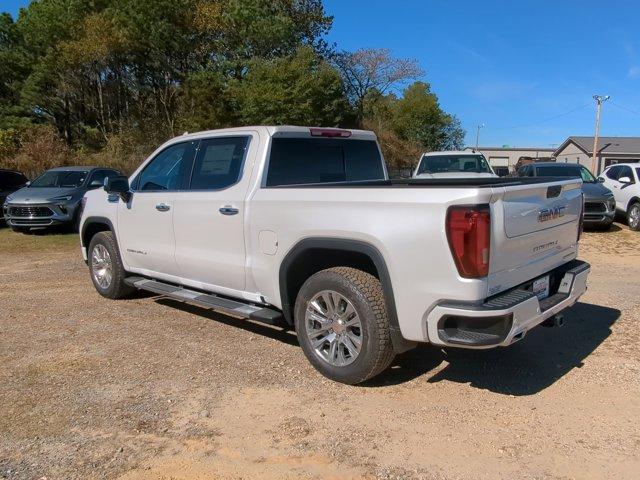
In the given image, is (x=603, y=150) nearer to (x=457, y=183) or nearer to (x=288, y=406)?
(x=457, y=183)

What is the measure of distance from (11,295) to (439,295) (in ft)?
19.9

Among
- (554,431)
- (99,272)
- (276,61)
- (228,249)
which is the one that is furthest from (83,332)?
(276,61)

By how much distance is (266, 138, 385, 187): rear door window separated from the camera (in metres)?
4.77

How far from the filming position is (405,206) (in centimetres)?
353

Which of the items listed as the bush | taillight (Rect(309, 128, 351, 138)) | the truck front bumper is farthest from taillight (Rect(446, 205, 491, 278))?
the bush

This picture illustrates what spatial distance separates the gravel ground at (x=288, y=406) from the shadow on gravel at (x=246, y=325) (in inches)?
1.2

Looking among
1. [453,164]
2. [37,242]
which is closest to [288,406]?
[37,242]

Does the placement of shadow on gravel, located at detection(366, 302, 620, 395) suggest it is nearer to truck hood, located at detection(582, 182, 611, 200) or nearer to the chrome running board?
the chrome running board

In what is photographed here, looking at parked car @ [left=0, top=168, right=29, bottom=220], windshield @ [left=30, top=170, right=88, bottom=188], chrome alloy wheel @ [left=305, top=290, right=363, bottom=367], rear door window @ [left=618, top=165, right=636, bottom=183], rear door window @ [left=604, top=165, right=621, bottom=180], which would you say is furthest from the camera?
rear door window @ [left=604, top=165, right=621, bottom=180]

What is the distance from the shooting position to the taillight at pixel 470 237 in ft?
10.8

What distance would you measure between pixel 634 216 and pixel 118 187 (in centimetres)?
1242

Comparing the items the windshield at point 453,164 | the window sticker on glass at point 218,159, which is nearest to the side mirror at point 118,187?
the window sticker on glass at point 218,159

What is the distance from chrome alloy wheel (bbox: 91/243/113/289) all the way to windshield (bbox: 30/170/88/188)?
7682mm

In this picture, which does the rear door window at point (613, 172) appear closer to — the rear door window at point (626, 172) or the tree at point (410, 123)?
the rear door window at point (626, 172)
